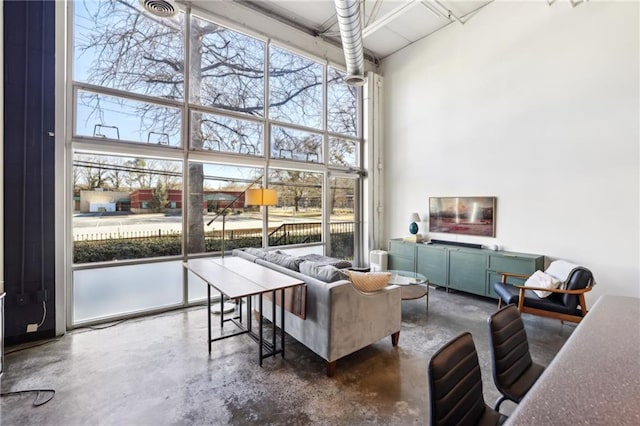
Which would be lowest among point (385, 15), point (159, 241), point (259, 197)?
point (159, 241)

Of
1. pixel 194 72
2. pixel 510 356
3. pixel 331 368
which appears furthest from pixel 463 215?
pixel 194 72

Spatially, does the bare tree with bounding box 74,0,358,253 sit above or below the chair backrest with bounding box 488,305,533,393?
above

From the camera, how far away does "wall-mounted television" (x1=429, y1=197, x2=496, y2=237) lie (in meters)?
4.88

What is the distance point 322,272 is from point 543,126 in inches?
158

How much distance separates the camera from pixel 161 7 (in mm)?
2842

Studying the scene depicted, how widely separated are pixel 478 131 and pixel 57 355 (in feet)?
20.8

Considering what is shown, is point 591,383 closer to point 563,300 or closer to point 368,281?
point 368,281

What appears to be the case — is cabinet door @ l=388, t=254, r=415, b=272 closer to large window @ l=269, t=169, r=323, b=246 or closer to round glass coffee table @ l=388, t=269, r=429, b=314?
round glass coffee table @ l=388, t=269, r=429, b=314

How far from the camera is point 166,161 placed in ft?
13.4

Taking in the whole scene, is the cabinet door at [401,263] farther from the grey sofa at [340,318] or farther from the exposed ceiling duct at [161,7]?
the exposed ceiling duct at [161,7]

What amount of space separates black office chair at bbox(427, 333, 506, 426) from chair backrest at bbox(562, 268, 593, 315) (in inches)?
108

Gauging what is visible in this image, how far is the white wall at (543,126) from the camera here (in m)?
3.70

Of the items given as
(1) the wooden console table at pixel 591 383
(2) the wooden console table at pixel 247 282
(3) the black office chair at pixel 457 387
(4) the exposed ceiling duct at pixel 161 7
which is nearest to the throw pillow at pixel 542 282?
(1) the wooden console table at pixel 591 383

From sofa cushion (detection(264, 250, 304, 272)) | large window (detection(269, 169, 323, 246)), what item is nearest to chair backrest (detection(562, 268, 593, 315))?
sofa cushion (detection(264, 250, 304, 272))
